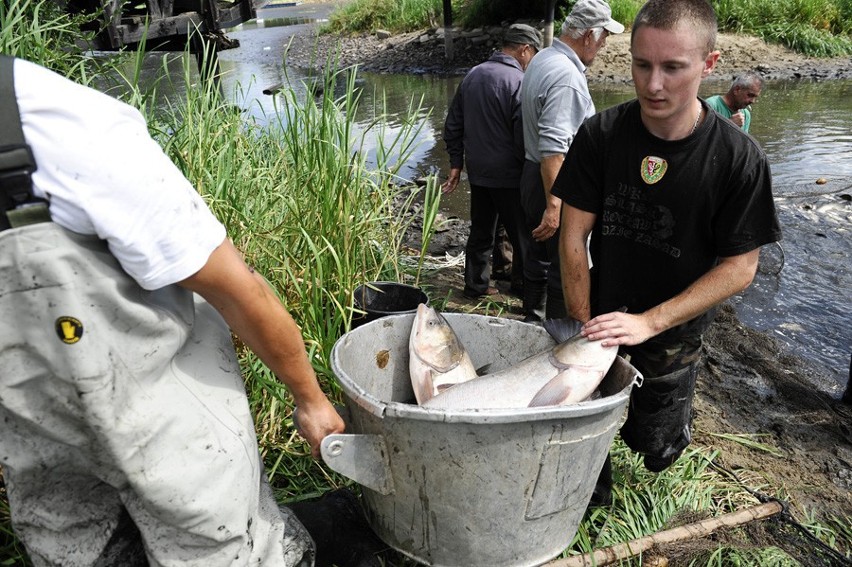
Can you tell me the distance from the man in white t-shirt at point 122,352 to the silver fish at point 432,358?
810 mm

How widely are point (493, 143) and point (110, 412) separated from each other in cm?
436

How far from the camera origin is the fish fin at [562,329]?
249 cm

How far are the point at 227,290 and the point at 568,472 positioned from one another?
118 centimetres

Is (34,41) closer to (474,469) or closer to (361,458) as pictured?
(361,458)

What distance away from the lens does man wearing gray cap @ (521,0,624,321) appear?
4.33 m

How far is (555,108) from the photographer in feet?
14.3

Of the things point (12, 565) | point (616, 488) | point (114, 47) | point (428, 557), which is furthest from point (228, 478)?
point (114, 47)

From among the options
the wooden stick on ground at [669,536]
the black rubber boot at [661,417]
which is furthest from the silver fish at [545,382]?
the wooden stick on ground at [669,536]

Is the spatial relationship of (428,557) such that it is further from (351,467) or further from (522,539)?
(351,467)

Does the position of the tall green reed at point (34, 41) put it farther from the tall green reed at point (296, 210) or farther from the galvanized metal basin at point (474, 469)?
the galvanized metal basin at point (474, 469)

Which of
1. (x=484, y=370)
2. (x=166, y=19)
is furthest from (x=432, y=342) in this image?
(x=166, y=19)

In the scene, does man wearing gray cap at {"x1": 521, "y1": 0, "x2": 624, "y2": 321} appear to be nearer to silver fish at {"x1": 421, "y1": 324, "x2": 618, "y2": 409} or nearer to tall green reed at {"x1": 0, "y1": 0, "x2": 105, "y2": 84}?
silver fish at {"x1": 421, "y1": 324, "x2": 618, "y2": 409}

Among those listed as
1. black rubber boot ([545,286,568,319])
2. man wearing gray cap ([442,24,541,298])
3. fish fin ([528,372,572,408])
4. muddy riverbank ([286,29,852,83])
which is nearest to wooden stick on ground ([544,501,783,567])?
fish fin ([528,372,572,408])

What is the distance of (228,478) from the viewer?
1622mm
